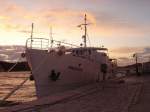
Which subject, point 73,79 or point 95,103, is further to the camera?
point 73,79

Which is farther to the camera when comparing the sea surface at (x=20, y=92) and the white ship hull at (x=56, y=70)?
the sea surface at (x=20, y=92)

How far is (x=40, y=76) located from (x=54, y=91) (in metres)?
1.84

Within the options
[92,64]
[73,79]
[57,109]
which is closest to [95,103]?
[57,109]

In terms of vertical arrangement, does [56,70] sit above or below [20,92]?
above

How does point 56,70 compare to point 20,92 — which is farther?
point 20,92

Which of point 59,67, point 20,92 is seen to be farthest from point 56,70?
point 20,92

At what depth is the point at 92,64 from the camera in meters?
39.6

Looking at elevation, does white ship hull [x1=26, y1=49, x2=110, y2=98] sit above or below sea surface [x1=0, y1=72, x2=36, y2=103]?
above

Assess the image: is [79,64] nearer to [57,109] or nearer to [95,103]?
[95,103]

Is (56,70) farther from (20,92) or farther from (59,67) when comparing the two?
(20,92)

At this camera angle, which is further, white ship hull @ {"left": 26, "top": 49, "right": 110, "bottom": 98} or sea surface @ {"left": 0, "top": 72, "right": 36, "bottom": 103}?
sea surface @ {"left": 0, "top": 72, "right": 36, "bottom": 103}

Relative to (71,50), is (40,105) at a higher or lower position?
lower

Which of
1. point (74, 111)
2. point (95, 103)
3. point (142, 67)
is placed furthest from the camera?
point (142, 67)

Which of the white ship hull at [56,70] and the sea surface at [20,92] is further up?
the white ship hull at [56,70]
